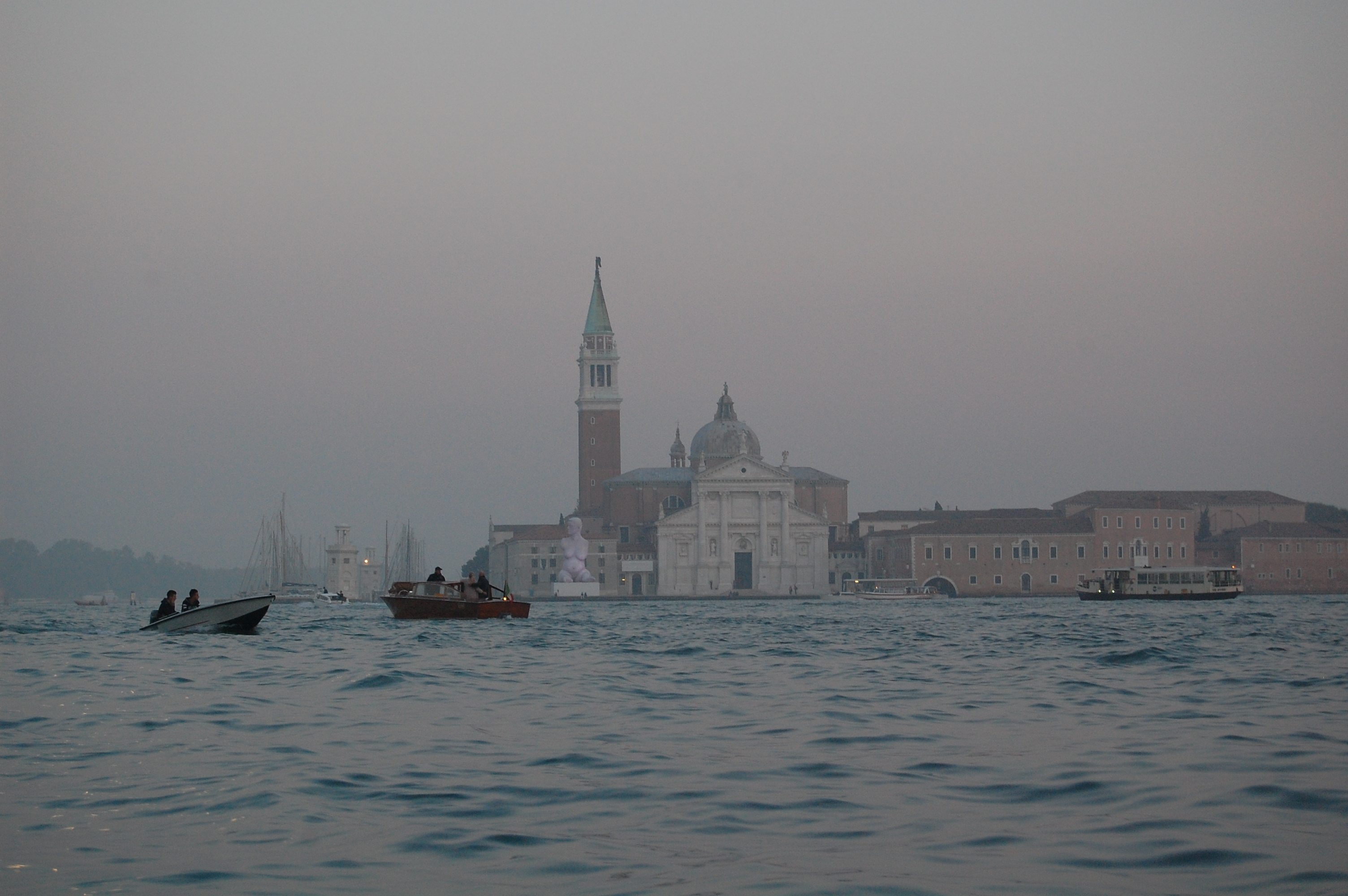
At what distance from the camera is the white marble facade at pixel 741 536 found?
89.2 metres

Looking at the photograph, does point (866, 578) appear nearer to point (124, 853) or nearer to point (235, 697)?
point (235, 697)

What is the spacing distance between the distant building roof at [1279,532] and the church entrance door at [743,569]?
24.9 m

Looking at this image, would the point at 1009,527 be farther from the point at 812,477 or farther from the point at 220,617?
the point at 220,617

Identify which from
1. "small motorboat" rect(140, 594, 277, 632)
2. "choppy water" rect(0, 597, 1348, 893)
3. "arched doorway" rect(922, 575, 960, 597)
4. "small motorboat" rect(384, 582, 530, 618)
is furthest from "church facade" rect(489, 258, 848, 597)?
"choppy water" rect(0, 597, 1348, 893)

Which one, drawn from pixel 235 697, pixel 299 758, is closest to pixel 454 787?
pixel 299 758

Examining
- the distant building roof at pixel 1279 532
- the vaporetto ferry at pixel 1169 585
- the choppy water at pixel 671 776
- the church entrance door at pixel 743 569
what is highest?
the distant building roof at pixel 1279 532

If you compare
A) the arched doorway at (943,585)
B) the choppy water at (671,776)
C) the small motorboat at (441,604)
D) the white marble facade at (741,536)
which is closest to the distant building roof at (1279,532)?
the arched doorway at (943,585)

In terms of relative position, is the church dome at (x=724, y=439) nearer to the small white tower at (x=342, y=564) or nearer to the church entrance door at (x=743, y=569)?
the church entrance door at (x=743, y=569)

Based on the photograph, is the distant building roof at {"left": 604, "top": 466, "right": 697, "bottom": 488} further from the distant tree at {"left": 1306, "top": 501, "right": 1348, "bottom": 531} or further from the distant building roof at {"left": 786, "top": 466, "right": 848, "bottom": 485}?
the distant tree at {"left": 1306, "top": 501, "right": 1348, "bottom": 531}

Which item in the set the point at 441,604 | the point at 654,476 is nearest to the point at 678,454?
the point at 654,476

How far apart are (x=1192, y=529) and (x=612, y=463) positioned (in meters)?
33.9

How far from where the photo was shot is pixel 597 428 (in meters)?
97.9

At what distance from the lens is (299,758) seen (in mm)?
9891

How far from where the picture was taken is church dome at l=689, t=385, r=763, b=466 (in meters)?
97.5
